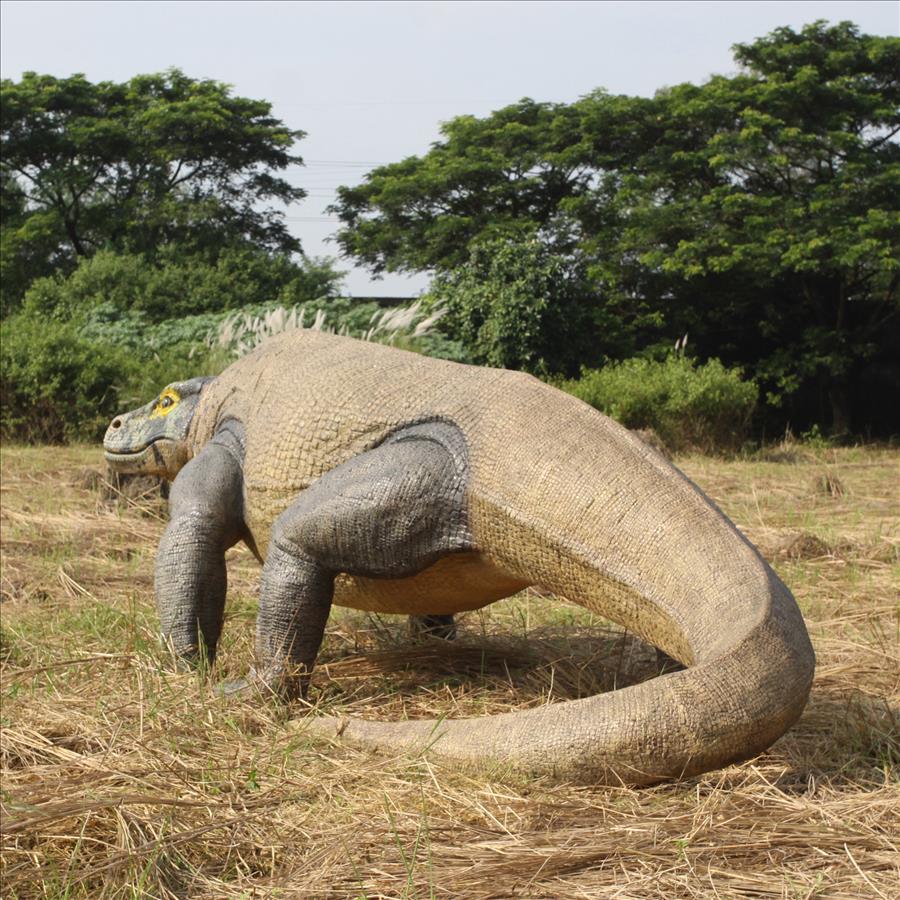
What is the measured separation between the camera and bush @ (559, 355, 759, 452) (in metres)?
14.4

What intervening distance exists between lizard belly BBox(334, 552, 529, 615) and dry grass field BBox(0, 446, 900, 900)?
1.06 ft

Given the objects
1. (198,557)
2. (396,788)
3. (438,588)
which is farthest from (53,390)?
(396,788)

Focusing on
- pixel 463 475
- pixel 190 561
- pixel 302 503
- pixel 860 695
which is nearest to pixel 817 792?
pixel 860 695

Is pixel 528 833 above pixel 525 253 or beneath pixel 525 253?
beneath

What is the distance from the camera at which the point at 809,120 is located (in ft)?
62.7

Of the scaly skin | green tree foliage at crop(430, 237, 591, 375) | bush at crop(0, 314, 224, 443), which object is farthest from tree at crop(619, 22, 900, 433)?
the scaly skin

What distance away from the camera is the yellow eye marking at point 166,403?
15.7ft

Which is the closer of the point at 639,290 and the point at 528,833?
the point at 528,833

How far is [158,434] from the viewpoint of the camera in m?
4.80

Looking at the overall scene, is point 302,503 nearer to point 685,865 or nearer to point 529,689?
point 529,689

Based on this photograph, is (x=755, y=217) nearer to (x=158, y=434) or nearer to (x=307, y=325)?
(x=307, y=325)

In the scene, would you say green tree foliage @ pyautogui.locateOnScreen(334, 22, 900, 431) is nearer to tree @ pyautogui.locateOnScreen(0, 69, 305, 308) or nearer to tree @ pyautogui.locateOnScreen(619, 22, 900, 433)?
tree @ pyautogui.locateOnScreen(619, 22, 900, 433)

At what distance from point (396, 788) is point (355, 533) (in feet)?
Answer: 2.67

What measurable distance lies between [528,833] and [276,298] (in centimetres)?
2018
